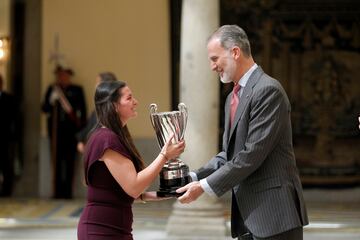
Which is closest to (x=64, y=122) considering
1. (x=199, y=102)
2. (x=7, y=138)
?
(x=7, y=138)

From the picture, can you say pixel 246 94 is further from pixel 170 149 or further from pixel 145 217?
pixel 145 217

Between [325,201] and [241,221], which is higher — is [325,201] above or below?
below

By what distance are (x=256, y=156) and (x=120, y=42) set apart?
7.76 m

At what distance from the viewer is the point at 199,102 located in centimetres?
834

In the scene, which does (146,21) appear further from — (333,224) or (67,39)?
(333,224)

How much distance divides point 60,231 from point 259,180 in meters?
5.37

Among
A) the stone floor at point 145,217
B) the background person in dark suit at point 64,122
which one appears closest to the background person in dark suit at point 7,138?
the stone floor at point 145,217

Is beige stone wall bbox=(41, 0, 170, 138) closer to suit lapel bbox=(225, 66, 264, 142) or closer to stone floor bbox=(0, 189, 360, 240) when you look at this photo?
stone floor bbox=(0, 189, 360, 240)

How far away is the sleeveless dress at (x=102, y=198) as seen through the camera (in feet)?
13.0

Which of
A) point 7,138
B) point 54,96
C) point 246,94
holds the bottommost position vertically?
point 7,138

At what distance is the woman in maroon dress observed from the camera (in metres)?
3.93

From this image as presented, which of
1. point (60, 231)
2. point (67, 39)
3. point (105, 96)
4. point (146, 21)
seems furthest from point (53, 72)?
point (105, 96)

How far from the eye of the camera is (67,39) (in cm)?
1128

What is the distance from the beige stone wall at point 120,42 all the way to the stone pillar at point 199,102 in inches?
113
